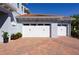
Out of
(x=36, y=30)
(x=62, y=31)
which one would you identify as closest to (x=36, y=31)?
(x=36, y=30)

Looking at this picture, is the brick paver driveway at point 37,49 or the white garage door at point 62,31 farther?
the white garage door at point 62,31

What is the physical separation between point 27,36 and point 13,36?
4049 mm

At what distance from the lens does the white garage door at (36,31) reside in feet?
81.8

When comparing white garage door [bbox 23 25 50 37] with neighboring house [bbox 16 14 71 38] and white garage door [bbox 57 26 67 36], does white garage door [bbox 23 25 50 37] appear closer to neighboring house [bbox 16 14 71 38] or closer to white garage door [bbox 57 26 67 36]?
neighboring house [bbox 16 14 71 38]

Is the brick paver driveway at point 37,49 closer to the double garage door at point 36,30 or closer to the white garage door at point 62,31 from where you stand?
the double garage door at point 36,30

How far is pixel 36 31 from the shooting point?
2492 cm

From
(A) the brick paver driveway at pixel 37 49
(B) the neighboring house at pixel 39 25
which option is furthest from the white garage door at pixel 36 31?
(A) the brick paver driveway at pixel 37 49

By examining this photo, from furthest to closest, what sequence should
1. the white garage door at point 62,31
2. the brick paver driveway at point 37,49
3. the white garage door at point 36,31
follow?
the white garage door at point 62,31 < the white garage door at point 36,31 < the brick paver driveway at point 37,49

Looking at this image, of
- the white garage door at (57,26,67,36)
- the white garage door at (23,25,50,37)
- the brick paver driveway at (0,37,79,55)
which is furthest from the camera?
the white garage door at (57,26,67,36)

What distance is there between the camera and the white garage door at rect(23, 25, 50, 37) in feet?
81.8

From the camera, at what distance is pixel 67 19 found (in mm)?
27797

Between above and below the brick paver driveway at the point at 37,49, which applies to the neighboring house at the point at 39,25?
above

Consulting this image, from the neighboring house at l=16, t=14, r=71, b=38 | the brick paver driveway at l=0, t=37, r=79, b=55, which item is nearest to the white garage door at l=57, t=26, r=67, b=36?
the neighboring house at l=16, t=14, r=71, b=38
